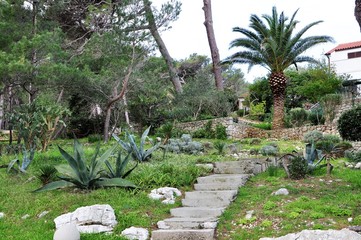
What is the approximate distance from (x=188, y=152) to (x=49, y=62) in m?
5.92

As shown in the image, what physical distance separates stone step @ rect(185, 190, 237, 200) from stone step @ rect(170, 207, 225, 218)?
0.46m

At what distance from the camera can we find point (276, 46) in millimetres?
20406

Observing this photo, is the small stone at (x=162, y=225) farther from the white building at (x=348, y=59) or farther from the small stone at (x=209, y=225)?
the white building at (x=348, y=59)

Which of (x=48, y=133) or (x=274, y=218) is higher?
(x=48, y=133)

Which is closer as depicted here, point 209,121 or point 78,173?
point 78,173

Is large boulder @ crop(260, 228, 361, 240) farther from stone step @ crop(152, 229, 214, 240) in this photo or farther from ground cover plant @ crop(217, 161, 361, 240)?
stone step @ crop(152, 229, 214, 240)

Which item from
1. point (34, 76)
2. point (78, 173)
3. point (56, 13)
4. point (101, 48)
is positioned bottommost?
point (78, 173)

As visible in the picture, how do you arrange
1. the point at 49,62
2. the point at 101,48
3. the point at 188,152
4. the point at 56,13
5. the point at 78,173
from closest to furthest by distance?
the point at 78,173 < the point at 188,152 < the point at 49,62 < the point at 101,48 < the point at 56,13

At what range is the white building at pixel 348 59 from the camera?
123 feet

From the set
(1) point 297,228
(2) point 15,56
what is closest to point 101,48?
(2) point 15,56

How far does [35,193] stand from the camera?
24.3 ft

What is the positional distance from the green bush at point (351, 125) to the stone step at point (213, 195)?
380 inches

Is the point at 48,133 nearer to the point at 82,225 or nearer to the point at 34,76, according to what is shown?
the point at 34,76

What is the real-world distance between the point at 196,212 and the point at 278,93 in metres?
15.9
